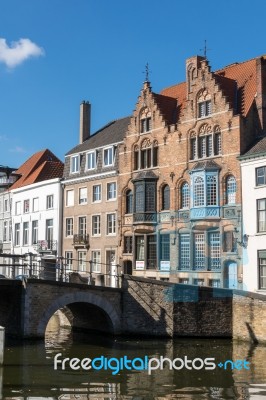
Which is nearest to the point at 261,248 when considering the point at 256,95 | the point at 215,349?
the point at 215,349

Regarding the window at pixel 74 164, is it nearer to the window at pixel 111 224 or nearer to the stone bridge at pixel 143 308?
the window at pixel 111 224

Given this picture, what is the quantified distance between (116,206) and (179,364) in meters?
20.0

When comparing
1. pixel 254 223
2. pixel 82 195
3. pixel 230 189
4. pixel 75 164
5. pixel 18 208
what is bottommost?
pixel 254 223

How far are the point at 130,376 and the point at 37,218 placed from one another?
3024 cm

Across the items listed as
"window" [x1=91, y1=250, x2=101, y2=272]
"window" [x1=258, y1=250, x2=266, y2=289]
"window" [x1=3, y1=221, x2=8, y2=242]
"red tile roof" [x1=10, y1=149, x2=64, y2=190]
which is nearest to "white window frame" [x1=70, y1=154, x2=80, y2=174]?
"red tile roof" [x1=10, y1=149, x2=64, y2=190]

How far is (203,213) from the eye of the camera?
35094 millimetres

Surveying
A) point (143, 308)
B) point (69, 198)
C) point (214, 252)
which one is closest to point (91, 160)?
point (69, 198)

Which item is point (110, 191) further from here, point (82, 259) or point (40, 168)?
point (40, 168)

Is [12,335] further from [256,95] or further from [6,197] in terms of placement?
[6,197]

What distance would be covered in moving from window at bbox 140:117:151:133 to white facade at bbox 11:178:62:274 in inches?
399

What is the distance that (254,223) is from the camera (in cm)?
3241

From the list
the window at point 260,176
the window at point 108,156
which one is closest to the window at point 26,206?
the window at point 108,156

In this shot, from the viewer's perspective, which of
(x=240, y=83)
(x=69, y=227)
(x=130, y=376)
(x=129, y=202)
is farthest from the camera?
(x=69, y=227)

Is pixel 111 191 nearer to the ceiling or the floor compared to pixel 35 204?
nearer to the ceiling
